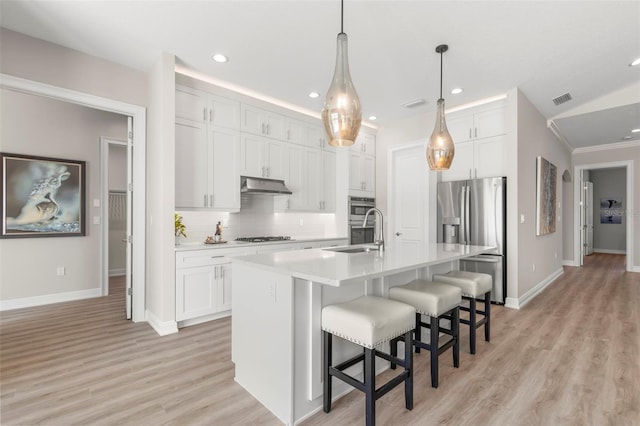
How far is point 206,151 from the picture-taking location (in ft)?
12.3

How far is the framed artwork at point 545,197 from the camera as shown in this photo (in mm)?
4758

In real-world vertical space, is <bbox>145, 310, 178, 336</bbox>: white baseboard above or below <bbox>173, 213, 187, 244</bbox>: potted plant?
below

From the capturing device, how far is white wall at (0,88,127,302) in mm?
3922

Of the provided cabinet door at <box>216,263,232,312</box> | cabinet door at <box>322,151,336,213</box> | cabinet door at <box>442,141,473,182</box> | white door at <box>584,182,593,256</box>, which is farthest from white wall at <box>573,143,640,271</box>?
cabinet door at <box>216,263,232,312</box>

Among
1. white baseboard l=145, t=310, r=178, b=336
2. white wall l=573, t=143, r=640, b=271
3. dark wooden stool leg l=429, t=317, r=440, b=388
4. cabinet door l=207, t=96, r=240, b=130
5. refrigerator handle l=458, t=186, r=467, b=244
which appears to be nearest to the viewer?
dark wooden stool leg l=429, t=317, r=440, b=388

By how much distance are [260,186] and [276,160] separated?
1.81 feet

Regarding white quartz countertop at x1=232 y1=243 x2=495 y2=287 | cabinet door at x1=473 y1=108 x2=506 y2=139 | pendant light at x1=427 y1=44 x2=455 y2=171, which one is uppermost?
cabinet door at x1=473 y1=108 x2=506 y2=139

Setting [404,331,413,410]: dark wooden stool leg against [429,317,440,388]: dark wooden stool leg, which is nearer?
[404,331,413,410]: dark wooden stool leg

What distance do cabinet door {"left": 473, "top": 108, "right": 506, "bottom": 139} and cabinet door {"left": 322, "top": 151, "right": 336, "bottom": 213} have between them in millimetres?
2200

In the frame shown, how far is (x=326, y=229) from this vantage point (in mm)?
5555

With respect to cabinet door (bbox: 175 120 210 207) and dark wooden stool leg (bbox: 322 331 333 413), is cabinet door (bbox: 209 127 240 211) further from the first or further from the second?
dark wooden stool leg (bbox: 322 331 333 413)

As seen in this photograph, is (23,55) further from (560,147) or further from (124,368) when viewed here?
(560,147)

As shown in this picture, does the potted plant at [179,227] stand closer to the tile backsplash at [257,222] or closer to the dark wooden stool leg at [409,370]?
the tile backsplash at [257,222]

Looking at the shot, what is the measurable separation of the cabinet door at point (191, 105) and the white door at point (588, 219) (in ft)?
32.8
